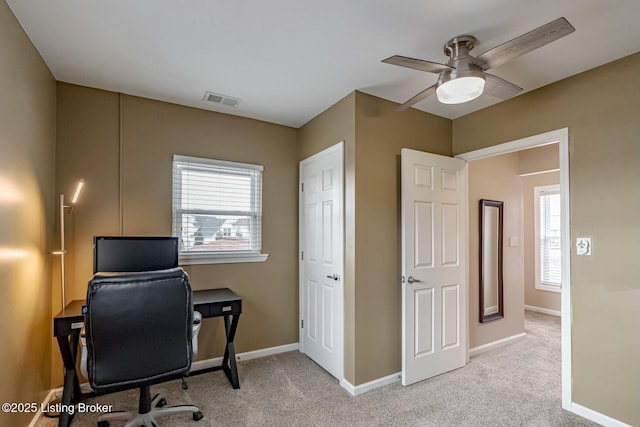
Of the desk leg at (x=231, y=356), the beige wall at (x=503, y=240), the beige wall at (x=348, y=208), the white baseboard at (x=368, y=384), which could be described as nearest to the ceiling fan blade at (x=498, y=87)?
the beige wall at (x=348, y=208)

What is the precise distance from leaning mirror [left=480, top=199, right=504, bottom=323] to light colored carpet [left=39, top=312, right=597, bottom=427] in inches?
23.7

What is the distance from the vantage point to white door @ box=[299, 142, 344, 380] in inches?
115

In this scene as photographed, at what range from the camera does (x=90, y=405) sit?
95.7 inches

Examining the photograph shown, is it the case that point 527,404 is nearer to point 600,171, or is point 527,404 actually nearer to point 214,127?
point 600,171

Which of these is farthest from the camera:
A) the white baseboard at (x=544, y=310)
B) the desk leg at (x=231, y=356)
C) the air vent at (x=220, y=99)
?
the white baseboard at (x=544, y=310)

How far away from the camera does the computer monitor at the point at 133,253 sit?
7.96 feet

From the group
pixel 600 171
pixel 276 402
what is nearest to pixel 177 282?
pixel 276 402

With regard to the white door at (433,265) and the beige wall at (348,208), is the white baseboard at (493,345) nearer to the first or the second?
the white door at (433,265)

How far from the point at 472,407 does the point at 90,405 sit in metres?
2.89

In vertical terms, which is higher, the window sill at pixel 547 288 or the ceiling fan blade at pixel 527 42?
the ceiling fan blade at pixel 527 42

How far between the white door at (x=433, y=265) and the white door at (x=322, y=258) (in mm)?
582

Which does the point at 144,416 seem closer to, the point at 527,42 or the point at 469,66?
the point at 469,66

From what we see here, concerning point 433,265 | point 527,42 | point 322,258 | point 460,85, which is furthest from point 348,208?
point 527,42

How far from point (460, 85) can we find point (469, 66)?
107mm
